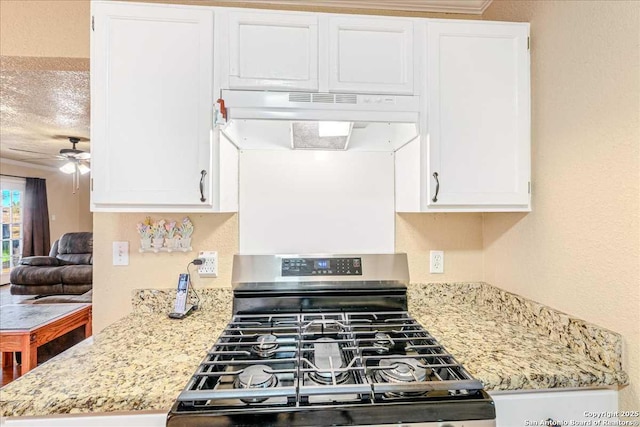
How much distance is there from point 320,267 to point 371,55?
96 cm

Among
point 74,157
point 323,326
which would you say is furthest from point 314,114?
point 74,157

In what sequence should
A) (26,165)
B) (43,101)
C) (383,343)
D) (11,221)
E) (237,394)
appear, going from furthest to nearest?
1. (26,165)
2. (11,221)
3. (43,101)
4. (383,343)
5. (237,394)

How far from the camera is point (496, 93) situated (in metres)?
1.38

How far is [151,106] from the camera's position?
1.28m

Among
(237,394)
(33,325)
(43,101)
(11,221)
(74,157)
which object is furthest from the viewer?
(11,221)

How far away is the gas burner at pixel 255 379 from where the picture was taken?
916 mm

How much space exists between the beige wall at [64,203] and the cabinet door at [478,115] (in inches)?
339

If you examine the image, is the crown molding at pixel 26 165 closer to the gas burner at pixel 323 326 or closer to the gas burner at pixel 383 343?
the gas burner at pixel 323 326

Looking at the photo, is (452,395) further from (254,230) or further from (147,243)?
(147,243)

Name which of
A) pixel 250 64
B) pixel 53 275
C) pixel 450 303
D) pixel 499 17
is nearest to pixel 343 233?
pixel 450 303

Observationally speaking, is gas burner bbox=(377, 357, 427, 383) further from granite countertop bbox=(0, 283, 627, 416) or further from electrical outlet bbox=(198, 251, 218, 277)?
electrical outlet bbox=(198, 251, 218, 277)

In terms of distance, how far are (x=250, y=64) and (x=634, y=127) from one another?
4.21 feet

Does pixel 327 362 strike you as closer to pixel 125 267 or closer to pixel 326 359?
pixel 326 359

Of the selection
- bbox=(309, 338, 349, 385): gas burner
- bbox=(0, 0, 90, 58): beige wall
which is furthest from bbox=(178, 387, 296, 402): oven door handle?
bbox=(0, 0, 90, 58): beige wall
